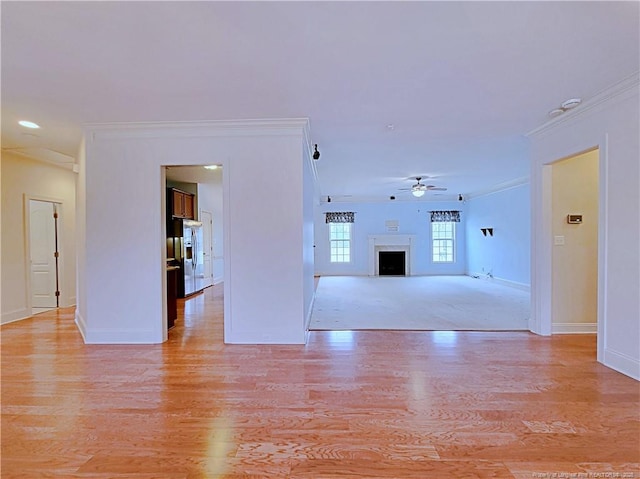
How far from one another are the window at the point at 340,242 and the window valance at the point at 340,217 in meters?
0.16

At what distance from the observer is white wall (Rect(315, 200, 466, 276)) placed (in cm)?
1100

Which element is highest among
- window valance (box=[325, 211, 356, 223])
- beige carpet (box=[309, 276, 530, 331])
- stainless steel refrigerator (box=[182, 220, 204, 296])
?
window valance (box=[325, 211, 356, 223])

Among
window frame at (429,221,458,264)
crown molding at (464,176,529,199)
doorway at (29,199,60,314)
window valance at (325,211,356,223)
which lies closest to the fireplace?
window frame at (429,221,458,264)

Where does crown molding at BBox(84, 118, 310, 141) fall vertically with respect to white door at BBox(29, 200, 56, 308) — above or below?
above

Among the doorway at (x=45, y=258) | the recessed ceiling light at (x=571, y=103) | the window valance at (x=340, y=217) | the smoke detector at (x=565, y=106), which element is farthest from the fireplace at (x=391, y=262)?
the doorway at (x=45, y=258)

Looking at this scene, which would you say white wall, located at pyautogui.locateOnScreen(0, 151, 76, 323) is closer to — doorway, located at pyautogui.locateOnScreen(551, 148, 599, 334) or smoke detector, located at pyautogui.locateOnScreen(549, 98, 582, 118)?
smoke detector, located at pyautogui.locateOnScreen(549, 98, 582, 118)

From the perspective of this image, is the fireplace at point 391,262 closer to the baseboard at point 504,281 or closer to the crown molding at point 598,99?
the baseboard at point 504,281

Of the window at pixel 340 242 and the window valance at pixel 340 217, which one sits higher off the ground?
the window valance at pixel 340 217

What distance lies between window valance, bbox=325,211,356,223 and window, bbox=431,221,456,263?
2.70m

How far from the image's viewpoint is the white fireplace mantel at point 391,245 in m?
11.0

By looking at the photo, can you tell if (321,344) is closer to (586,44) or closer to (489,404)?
(489,404)

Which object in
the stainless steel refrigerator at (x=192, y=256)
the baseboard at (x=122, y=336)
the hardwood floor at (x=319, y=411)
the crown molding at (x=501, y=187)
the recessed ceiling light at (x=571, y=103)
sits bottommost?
the hardwood floor at (x=319, y=411)

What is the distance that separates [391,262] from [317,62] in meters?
9.19

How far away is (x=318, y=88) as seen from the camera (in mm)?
2912
